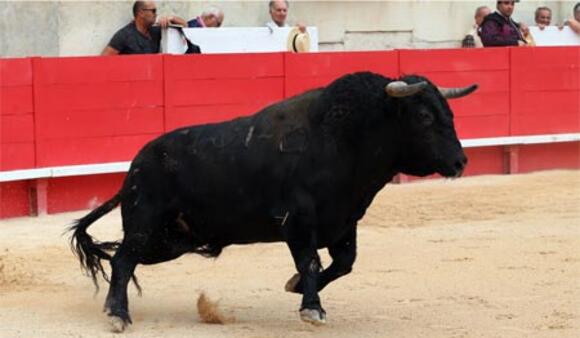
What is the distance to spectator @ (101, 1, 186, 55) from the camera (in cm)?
1051

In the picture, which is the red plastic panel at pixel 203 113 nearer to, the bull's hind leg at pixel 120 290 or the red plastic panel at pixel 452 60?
the red plastic panel at pixel 452 60

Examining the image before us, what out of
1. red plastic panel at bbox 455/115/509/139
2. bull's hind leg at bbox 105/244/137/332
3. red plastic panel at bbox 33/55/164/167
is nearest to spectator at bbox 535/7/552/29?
red plastic panel at bbox 455/115/509/139

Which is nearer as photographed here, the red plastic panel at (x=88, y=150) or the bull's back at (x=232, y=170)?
the bull's back at (x=232, y=170)

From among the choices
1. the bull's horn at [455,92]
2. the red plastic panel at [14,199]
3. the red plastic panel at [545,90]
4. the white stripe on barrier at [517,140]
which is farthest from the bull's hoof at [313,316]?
the red plastic panel at [545,90]

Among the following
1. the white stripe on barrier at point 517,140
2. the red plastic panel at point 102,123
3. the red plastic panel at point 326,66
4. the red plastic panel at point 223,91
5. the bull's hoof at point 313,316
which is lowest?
the bull's hoof at point 313,316

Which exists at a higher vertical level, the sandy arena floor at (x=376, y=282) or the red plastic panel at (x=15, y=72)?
the red plastic panel at (x=15, y=72)

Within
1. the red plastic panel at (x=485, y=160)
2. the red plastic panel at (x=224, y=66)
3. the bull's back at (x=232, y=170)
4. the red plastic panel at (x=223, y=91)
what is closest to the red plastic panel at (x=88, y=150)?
the red plastic panel at (x=223, y=91)

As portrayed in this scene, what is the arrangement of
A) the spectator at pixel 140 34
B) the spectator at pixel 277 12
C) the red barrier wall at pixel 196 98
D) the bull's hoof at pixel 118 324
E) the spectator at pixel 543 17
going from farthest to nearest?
the spectator at pixel 543 17 < the spectator at pixel 277 12 < the spectator at pixel 140 34 < the red barrier wall at pixel 196 98 < the bull's hoof at pixel 118 324

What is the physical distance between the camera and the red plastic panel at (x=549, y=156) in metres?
13.0

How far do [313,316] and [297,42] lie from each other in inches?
245

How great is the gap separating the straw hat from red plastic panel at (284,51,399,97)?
466 millimetres

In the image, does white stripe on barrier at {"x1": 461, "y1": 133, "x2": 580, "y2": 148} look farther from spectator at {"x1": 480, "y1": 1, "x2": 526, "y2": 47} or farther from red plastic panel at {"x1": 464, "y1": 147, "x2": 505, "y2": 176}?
spectator at {"x1": 480, "y1": 1, "x2": 526, "y2": 47}

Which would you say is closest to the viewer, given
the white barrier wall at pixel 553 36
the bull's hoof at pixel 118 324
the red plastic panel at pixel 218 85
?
the bull's hoof at pixel 118 324

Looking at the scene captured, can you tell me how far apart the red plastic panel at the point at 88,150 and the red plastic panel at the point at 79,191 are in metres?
0.13
